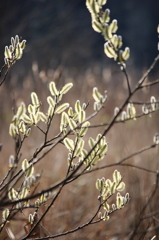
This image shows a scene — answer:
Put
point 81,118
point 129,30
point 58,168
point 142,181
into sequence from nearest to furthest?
1. point 81,118
2. point 142,181
3. point 58,168
4. point 129,30

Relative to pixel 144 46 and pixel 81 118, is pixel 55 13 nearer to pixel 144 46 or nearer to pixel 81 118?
pixel 81 118

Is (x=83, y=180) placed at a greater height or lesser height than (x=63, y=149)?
lesser

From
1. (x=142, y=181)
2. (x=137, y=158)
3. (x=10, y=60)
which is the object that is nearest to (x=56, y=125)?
(x=137, y=158)

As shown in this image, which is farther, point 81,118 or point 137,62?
point 137,62

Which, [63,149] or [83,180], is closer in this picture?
[83,180]

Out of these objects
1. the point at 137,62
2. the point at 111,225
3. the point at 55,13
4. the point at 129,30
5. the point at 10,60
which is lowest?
the point at 111,225

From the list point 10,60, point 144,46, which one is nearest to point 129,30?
point 144,46

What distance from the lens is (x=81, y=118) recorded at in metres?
0.58

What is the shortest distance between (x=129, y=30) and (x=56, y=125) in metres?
7.10

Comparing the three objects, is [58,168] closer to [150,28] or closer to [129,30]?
[129,30]

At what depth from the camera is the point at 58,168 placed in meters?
1.89

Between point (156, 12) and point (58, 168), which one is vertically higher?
point (156, 12)

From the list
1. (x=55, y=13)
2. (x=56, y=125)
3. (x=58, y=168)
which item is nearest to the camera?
(x=58, y=168)

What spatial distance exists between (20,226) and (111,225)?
1.38ft
